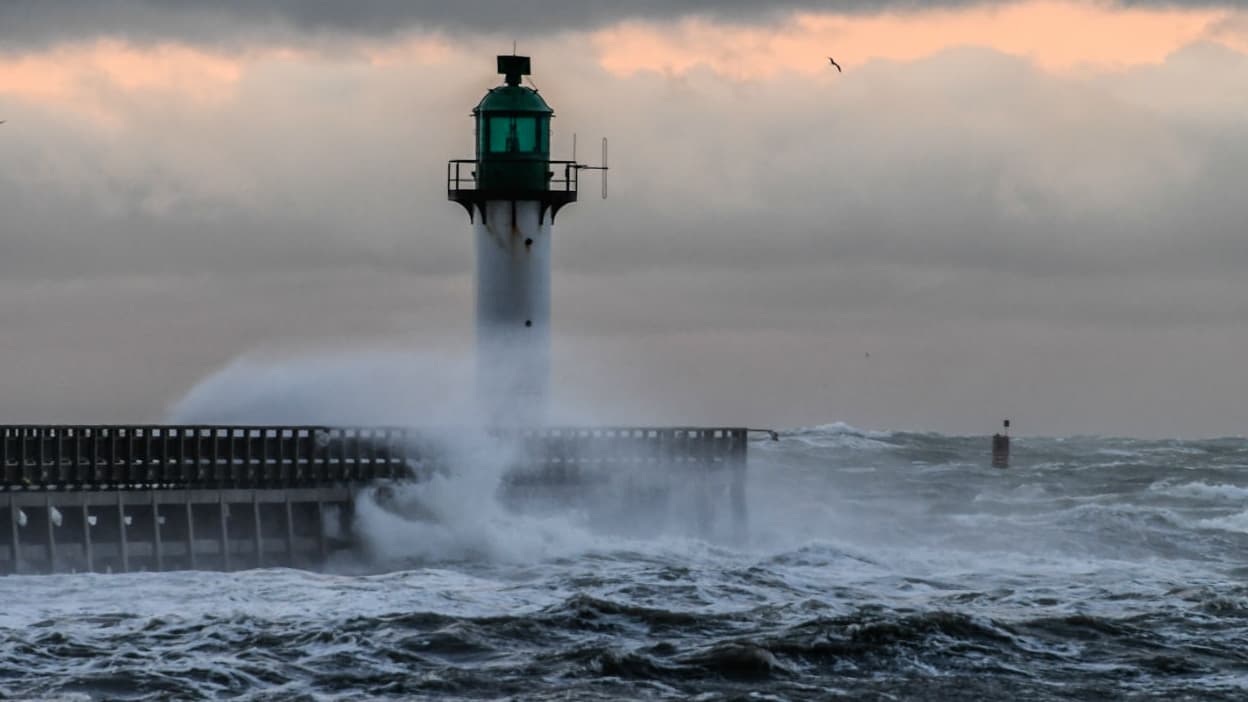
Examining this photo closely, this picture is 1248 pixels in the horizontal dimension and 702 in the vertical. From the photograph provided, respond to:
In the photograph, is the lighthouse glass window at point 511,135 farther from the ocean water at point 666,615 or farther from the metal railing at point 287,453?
the ocean water at point 666,615

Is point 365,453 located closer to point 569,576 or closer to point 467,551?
point 467,551

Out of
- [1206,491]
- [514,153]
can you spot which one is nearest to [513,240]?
[514,153]

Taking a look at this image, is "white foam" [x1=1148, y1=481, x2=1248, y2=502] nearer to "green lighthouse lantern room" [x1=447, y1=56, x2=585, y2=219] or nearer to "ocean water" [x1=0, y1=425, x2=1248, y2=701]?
"ocean water" [x1=0, y1=425, x2=1248, y2=701]

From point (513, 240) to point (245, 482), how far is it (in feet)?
30.7

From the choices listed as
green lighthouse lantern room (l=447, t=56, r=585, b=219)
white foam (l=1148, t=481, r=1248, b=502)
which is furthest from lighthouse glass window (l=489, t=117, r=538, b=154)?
white foam (l=1148, t=481, r=1248, b=502)

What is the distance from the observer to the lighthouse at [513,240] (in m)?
48.5

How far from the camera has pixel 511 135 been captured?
49.0 m

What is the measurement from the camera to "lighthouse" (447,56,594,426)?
159 ft

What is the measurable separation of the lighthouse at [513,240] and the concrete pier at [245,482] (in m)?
1.23

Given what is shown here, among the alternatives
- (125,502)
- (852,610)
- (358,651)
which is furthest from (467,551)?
(358,651)

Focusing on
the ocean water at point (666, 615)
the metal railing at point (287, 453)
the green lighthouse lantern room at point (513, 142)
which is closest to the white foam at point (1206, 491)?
the ocean water at point (666, 615)

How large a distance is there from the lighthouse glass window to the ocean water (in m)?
8.01

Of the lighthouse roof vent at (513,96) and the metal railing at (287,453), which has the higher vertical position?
the lighthouse roof vent at (513,96)

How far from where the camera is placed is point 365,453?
4581 cm
